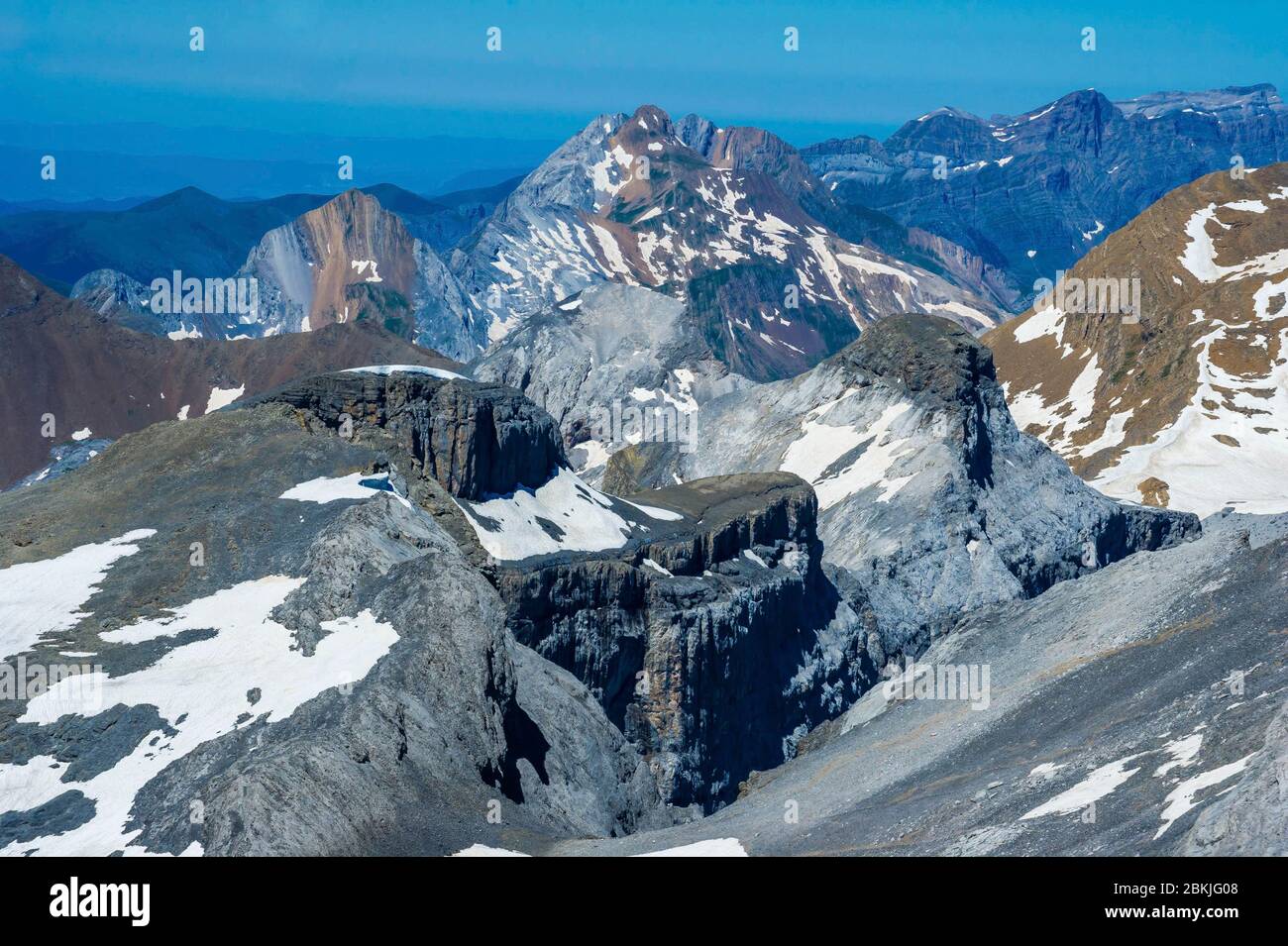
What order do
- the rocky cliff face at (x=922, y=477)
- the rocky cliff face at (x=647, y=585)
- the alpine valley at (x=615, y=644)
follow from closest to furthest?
the alpine valley at (x=615, y=644)
the rocky cliff face at (x=647, y=585)
the rocky cliff face at (x=922, y=477)

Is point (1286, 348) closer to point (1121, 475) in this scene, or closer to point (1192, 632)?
point (1121, 475)

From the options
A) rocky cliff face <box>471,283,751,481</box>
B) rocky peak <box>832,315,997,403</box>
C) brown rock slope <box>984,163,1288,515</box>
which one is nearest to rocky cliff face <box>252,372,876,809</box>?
rocky peak <box>832,315,997,403</box>

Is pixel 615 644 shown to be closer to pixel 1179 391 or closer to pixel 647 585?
pixel 647 585

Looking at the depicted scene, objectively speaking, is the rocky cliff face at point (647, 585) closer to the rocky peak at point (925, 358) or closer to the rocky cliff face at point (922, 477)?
the rocky cliff face at point (922, 477)

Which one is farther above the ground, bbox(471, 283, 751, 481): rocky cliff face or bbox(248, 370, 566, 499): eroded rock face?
bbox(248, 370, 566, 499): eroded rock face

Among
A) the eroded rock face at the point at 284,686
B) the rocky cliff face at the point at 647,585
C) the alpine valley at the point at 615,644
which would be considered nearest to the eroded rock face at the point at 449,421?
the rocky cliff face at the point at 647,585

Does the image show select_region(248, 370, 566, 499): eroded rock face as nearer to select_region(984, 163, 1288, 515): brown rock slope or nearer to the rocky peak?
the rocky peak

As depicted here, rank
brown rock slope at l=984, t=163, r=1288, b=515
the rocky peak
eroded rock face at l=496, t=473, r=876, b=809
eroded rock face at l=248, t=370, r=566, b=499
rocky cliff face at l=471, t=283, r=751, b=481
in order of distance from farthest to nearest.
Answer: rocky cliff face at l=471, t=283, r=751, b=481 < brown rock slope at l=984, t=163, r=1288, b=515 < the rocky peak < eroded rock face at l=248, t=370, r=566, b=499 < eroded rock face at l=496, t=473, r=876, b=809

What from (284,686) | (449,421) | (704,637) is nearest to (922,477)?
(704,637)

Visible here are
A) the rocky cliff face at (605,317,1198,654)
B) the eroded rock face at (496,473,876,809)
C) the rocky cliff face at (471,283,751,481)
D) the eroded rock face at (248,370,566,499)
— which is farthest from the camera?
the rocky cliff face at (471,283,751,481)
